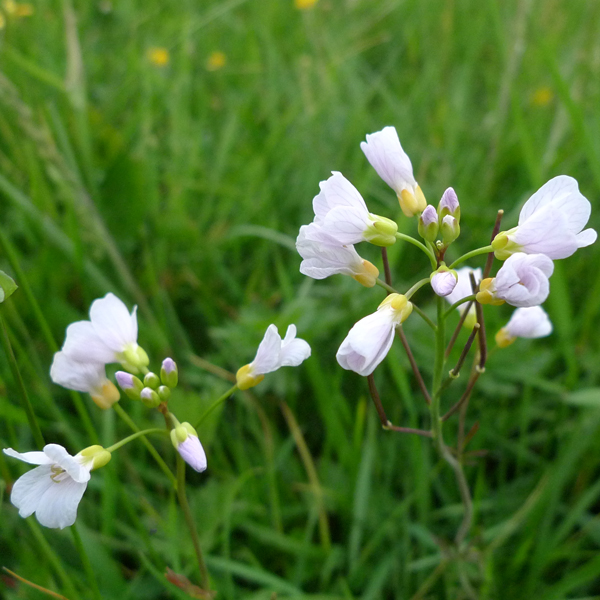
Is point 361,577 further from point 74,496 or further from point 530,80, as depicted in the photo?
point 530,80

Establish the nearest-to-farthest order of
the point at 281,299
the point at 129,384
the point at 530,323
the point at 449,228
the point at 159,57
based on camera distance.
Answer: the point at 449,228 < the point at 129,384 < the point at 530,323 < the point at 281,299 < the point at 159,57

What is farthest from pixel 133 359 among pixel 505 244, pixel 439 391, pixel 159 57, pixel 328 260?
pixel 159 57

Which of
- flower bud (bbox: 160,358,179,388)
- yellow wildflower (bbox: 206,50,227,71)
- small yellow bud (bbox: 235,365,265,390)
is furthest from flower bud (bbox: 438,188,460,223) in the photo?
yellow wildflower (bbox: 206,50,227,71)

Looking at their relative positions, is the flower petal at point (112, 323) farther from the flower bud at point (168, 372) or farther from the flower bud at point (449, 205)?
the flower bud at point (449, 205)

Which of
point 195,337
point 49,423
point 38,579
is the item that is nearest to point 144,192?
point 195,337

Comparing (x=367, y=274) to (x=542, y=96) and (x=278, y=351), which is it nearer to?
(x=278, y=351)
